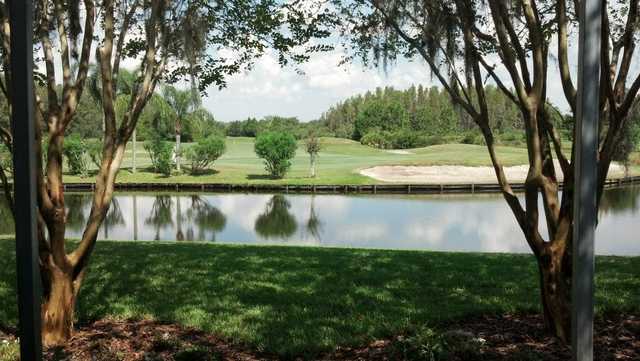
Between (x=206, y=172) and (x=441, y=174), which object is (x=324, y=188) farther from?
(x=441, y=174)

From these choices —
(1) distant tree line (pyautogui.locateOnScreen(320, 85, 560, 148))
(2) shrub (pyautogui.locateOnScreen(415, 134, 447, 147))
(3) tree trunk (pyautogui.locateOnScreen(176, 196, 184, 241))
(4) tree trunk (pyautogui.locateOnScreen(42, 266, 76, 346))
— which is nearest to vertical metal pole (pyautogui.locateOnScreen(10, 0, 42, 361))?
(4) tree trunk (pyautogui.locateOnScreen(42, 266, 76, 346))

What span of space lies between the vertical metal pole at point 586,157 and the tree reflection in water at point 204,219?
17.3 m

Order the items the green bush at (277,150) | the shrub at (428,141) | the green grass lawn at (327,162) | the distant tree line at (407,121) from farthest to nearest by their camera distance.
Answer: the shrub at (428,141) → the distant tree line at (407,121) → the green bush at (277,150) → the green grass lawn at (327,162)

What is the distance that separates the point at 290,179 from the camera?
134ft

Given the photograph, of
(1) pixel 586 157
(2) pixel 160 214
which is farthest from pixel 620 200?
(1) pixel 586 157

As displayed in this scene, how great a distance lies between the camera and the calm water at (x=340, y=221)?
61.8 ft

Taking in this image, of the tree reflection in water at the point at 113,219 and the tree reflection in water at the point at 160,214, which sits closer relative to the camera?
the tree reflection in water at the point at 113,219

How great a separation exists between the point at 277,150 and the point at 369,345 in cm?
3766

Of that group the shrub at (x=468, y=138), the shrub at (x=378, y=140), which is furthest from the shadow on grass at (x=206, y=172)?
the shrub at (x=468, y=138)

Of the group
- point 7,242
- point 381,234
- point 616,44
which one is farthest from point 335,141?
point 616,44

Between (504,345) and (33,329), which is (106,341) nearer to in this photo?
(33,329)

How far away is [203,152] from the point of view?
43969 mm

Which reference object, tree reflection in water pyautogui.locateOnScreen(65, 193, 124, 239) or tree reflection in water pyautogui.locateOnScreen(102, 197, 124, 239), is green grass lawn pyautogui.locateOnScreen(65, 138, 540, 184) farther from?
tree reflection in water pyautogui.locateOnScreen(102, 197, 124, 239)

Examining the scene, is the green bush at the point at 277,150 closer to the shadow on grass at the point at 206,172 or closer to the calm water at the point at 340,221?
the shadow on grass at the point at 206,172
